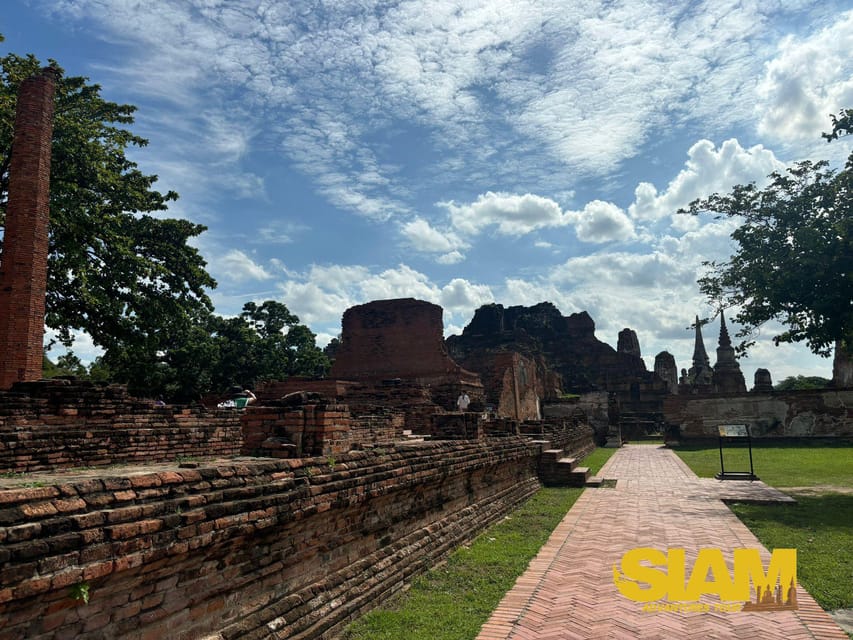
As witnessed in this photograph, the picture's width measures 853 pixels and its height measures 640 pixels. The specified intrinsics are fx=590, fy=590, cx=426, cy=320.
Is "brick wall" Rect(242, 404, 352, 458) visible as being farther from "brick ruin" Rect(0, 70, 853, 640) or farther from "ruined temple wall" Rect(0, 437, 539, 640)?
"ruined temple wall" Rect(0, 437, 539, 640)

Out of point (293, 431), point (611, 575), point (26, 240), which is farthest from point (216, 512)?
point (26, 240)

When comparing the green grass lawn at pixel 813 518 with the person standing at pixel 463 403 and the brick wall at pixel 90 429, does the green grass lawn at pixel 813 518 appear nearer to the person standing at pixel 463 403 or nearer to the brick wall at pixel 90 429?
the person standing at pixel 463 403

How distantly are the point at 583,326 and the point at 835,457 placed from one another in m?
43.7

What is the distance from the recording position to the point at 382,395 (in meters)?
16.4

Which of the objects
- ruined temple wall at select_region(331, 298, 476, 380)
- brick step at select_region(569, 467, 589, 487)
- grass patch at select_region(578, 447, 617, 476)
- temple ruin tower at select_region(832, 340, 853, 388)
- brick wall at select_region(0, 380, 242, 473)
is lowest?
grass patch at select_region(578, 447, 617, 476)

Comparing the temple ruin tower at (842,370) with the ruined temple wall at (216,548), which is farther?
the temple ruin tower at (842,370)

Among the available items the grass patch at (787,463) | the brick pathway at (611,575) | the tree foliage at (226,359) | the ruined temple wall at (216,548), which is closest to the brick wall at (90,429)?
the ruined temple wall at (216,548)

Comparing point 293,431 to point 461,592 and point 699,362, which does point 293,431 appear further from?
point 699,362

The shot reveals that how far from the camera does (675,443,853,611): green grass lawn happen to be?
211 inches

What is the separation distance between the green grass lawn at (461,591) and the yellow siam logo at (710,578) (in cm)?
107

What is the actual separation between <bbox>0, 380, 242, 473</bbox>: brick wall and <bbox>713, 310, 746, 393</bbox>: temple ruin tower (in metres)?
36.8

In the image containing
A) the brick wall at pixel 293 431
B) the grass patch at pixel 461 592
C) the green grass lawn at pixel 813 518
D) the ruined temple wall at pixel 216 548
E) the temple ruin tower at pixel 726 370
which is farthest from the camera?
the temple ruin tower at pixel 726 370

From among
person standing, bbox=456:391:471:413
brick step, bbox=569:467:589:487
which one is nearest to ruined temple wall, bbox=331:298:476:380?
person standing, bbox=456:391:471:413

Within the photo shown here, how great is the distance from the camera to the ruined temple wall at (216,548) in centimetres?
239
